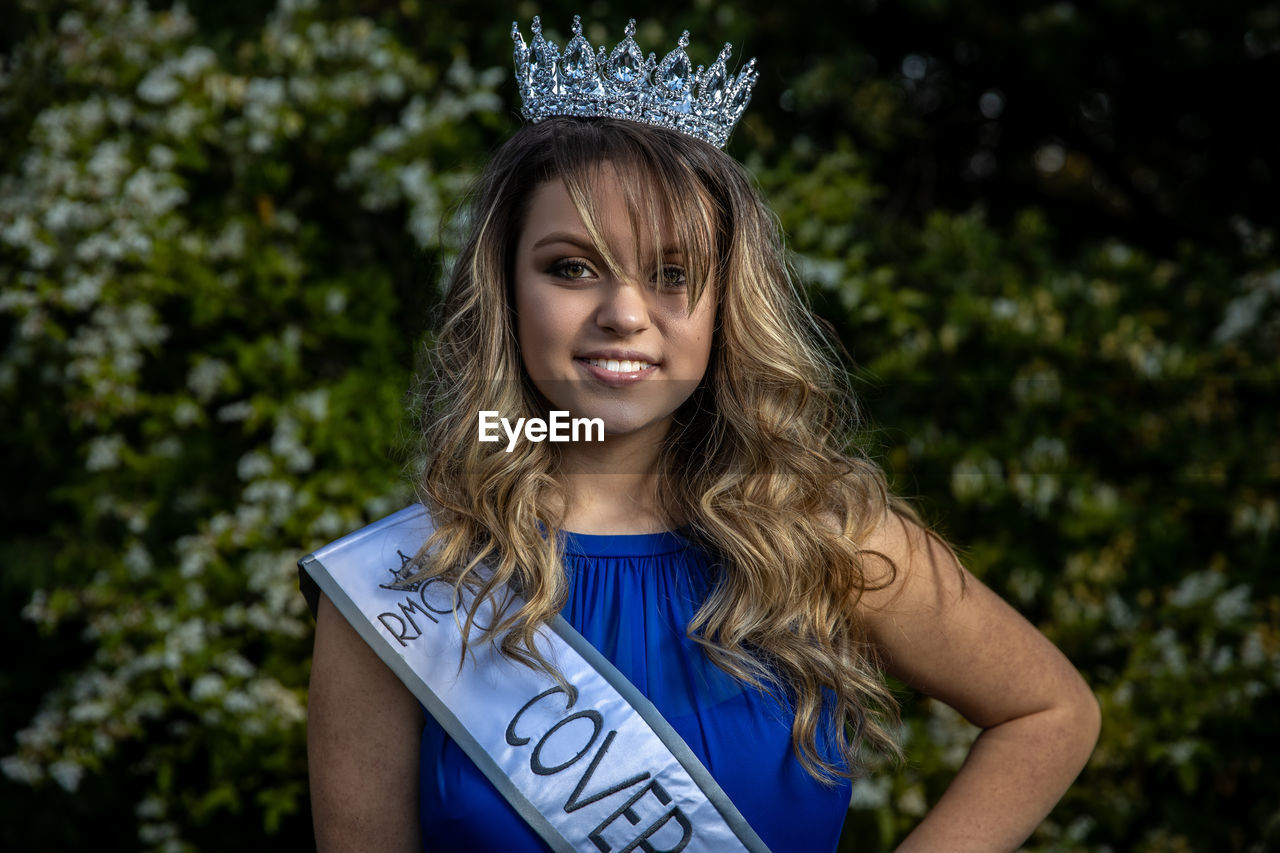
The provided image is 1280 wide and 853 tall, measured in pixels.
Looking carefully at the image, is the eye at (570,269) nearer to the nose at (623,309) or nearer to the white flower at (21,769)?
the nose at (623,309)

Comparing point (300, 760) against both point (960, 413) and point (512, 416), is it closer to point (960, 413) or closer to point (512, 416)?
point (512, 416)

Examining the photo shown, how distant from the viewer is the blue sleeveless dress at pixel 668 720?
1285 mm

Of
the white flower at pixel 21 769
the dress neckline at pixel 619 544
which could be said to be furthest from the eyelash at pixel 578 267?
the white flower at pixel 21 769

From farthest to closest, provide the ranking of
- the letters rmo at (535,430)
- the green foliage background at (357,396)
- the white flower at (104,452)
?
the white flower at (104,452)
the green foliage background at (357,396)
the letters rmo at (535,430)

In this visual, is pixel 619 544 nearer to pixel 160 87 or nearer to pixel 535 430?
pixel 535 430

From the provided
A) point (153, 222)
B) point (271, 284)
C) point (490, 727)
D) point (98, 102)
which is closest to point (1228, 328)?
point (490, 727)

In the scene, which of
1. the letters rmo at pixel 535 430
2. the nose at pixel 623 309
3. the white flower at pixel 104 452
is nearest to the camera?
the nose at pixel 623 309

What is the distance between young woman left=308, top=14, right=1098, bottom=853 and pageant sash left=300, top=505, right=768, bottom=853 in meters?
0.02

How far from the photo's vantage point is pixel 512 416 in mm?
1376

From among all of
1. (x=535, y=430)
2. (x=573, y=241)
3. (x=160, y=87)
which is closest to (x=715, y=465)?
(x=535, y=430)

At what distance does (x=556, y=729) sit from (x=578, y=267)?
0.55 m

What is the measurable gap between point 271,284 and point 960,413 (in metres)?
1.63

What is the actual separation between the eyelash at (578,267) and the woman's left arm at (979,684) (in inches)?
16.2

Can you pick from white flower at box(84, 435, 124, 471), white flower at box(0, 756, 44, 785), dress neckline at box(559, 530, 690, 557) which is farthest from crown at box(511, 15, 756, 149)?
white flower at box(0, 756, 44, 785)
